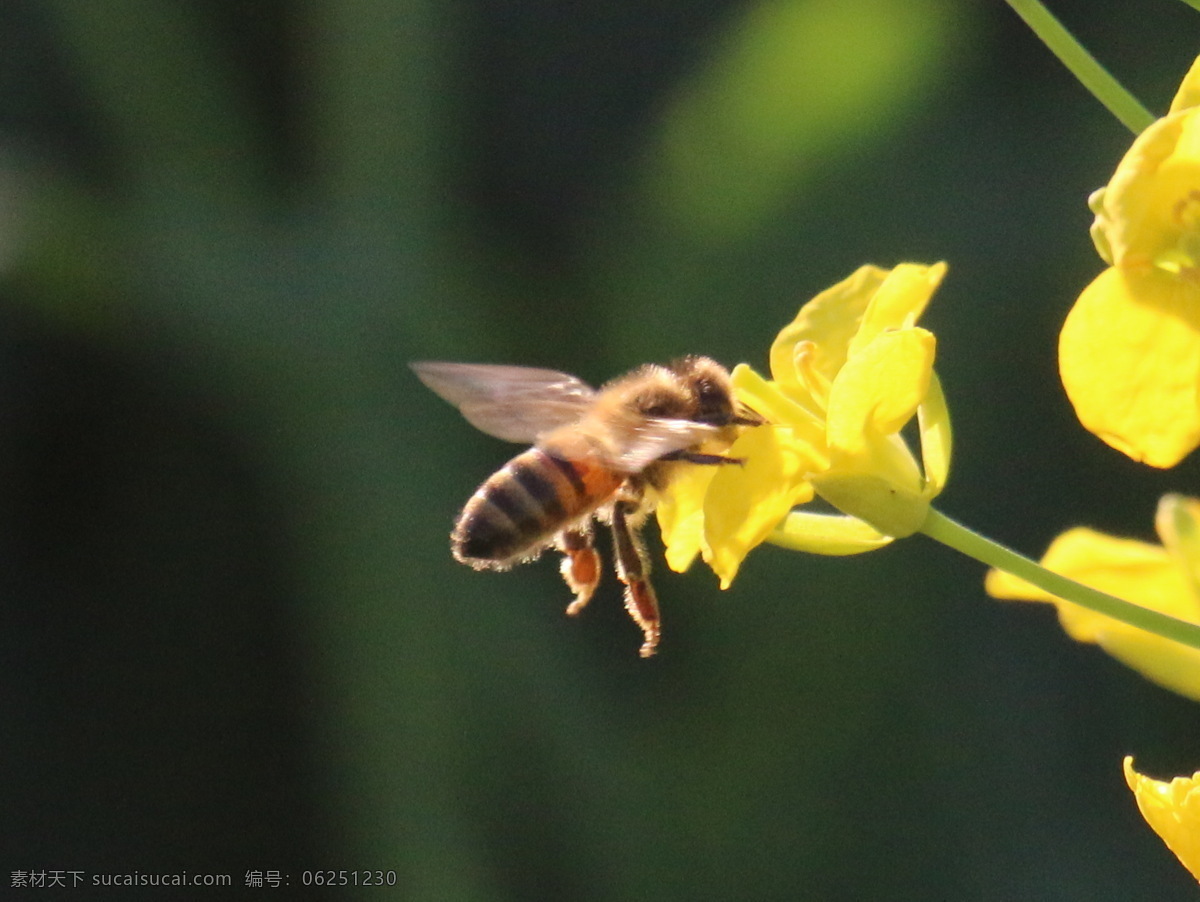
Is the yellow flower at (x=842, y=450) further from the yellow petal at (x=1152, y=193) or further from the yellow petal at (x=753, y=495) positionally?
the yellow petal at (x=1152, y=193)

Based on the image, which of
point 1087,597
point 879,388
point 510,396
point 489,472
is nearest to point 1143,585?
point 1087,597

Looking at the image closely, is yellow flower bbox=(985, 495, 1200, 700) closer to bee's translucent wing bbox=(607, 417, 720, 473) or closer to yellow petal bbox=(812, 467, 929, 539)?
yellow petal bbox=(812, 467, 929, 539)

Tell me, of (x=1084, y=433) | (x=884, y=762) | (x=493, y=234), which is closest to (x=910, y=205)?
(x=1084, y=433)

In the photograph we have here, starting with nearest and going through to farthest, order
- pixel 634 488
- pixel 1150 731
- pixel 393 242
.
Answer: pixel 634 488, pixel 1150 731, pixel 393 242

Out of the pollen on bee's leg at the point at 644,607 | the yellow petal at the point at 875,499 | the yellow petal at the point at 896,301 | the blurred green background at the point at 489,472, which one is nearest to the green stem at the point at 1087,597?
the yellow petal at the point at 875,499

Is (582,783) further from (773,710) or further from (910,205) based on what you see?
(910,205)

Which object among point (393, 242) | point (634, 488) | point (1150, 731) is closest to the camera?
point (634, 488)
